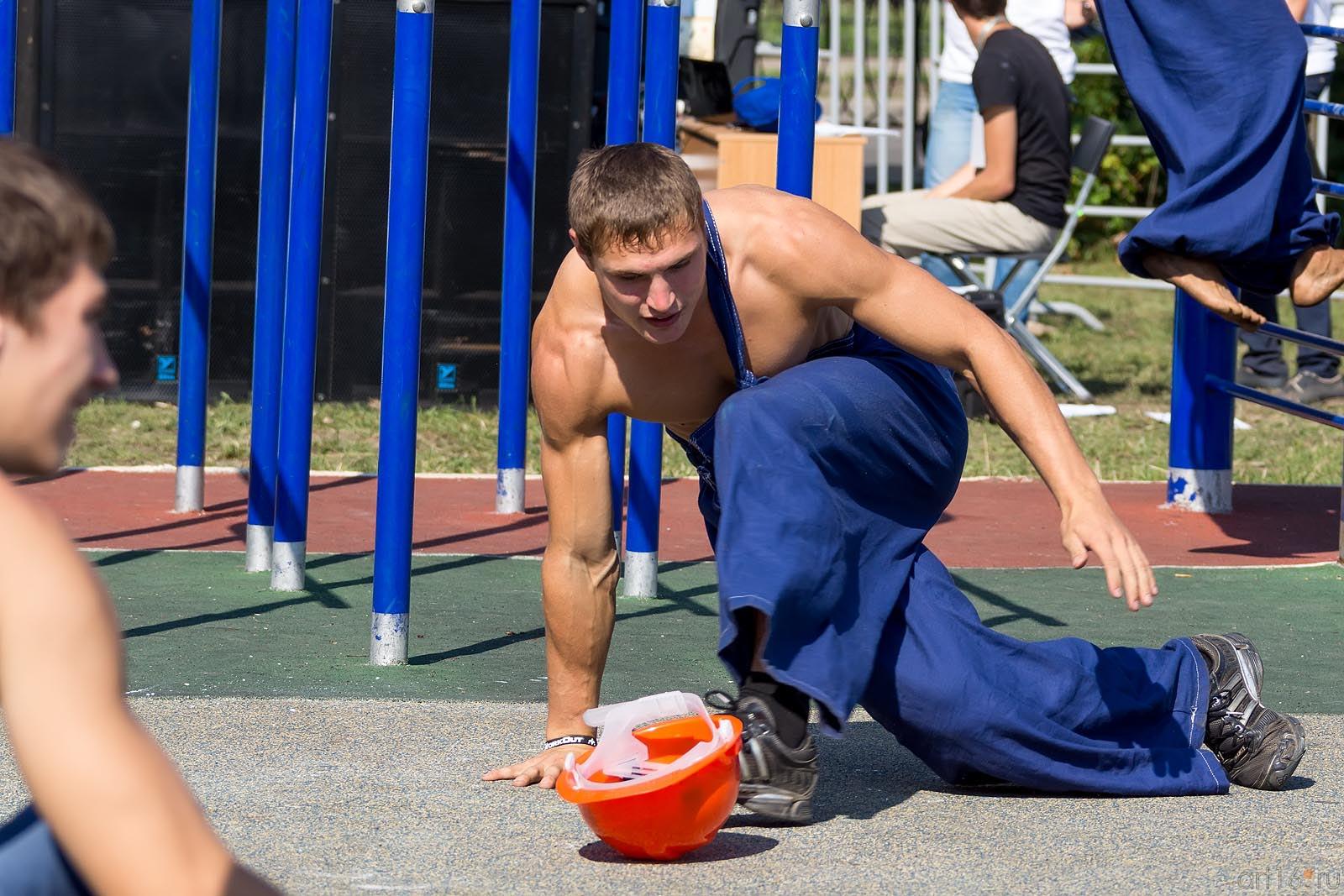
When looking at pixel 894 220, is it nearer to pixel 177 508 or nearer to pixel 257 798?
pixel 177 508

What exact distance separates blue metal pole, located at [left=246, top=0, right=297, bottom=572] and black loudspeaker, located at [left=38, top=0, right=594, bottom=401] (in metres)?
2.81

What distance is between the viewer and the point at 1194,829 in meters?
2.85

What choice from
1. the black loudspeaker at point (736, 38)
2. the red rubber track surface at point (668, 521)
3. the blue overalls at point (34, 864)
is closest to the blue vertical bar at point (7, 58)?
the red rubber track surface at point (668, 521)

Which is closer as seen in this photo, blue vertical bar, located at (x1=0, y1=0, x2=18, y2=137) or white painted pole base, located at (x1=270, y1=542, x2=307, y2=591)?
blue vertical bar, located at (x1=0, y1=0, x2=18, y2=137)

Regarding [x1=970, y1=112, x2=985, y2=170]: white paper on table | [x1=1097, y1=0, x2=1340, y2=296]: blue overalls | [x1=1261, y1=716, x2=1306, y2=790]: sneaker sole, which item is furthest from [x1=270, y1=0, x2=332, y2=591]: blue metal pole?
[x1=970, y1=112, x2=985, y2=170]: white paper on table

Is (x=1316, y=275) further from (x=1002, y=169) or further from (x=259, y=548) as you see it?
(x=1002, y=169)

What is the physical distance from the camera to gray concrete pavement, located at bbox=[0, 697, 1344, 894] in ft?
8.46

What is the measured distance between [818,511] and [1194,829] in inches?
29.9

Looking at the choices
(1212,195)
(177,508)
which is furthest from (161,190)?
(1212,195)

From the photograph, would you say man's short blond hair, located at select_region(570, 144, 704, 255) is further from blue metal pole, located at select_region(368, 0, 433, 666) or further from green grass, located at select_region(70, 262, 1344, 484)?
green grass, located at select_region(70, 262, 1344, 484)

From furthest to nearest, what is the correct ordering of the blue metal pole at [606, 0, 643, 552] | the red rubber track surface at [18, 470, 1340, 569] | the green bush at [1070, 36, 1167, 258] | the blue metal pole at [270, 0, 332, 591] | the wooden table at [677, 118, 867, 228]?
the green bush at [1070, 36, 1167, 258]
the wooden table at [677, 118, 867, 228]
the red rubber track surface at [18, 470, 1340, 569]
the blue metal pole at [606, 0, 643, 552]
the blue metal pole at [270, 0, 332, 591]

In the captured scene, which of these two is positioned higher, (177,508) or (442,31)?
(442,31)

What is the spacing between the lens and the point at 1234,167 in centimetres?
466

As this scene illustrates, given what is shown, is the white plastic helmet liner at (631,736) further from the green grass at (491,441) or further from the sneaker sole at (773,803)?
the green grass at (491,441)
